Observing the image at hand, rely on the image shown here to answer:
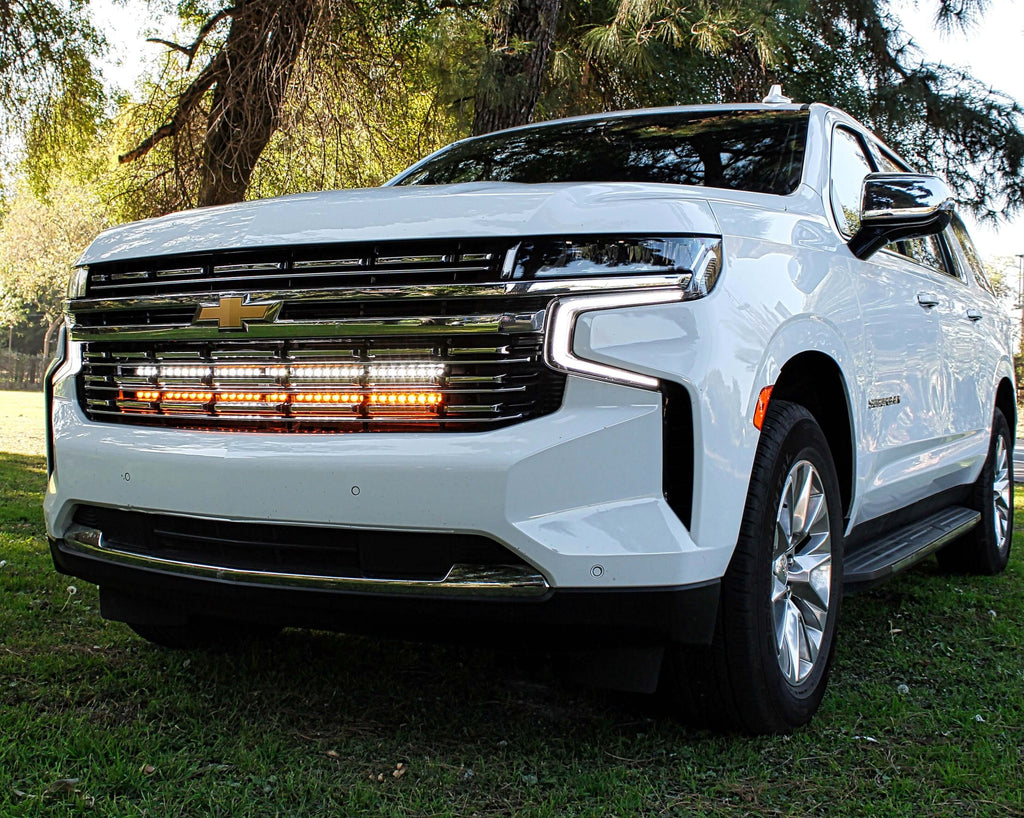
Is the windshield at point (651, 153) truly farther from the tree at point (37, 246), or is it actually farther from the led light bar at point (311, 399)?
the tree at point (37, 246)

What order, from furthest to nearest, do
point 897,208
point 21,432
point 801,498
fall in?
point 21,432 < point 897,208 < point 801,498

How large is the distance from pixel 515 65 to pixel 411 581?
5671 mm

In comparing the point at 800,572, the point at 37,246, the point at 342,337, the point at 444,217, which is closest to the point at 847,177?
the point at 800,572

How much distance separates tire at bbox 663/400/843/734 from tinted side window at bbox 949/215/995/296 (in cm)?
266

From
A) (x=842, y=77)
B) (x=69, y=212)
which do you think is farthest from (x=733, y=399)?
(x=69, y=212)

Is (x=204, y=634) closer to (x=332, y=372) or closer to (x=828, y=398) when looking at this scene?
(x=332, y=372)

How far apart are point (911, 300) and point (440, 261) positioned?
220 centimetres

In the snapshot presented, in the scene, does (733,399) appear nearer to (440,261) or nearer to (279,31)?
(440,261)

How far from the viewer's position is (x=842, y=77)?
9.99 m

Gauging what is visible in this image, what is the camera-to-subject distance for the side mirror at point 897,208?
3.42 metres

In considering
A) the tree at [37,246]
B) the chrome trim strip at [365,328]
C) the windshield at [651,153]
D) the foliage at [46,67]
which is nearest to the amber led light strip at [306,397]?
the chrome trim strip at [365,328]

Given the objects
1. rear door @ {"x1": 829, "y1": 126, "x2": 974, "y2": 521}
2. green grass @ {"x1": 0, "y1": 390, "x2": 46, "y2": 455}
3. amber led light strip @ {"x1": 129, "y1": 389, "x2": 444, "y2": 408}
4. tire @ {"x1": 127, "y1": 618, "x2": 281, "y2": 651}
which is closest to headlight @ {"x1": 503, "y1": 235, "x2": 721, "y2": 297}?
amber led light strip @ {"x1": 129, "y1": 389, "x2": 444, "y2": 408}

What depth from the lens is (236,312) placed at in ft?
8.73

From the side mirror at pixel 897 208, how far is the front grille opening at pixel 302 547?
179 cm
